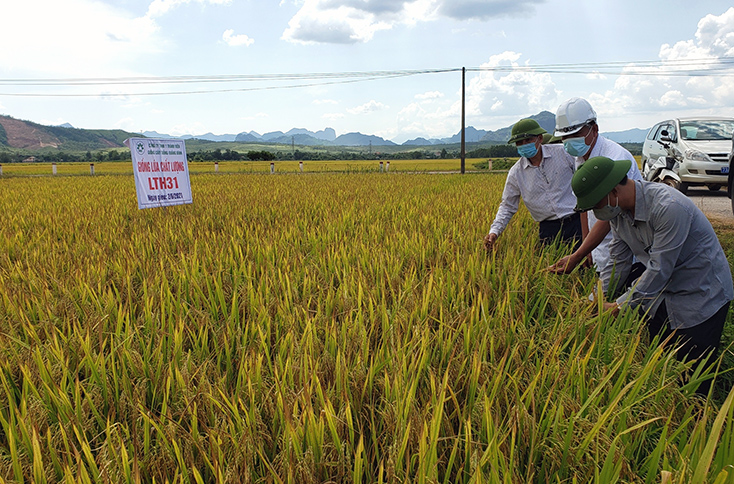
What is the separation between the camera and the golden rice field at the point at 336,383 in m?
0.99

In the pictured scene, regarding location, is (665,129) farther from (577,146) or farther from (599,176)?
(599,176)

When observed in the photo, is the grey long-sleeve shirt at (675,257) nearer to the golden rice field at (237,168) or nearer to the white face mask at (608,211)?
the white face mask at (608,211)

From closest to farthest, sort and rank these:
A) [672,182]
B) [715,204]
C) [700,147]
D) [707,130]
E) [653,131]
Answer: [715,204] < [700,147] < [672,182] < [707,130] < [653,131]

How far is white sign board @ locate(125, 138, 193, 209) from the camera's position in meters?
5.00

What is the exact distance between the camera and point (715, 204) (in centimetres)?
815

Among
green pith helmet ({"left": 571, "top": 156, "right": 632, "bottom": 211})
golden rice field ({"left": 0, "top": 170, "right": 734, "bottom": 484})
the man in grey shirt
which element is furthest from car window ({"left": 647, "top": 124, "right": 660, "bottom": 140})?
green pith helmet ({"left": 571, "top": 156, "right": 632, "bottom": 211})

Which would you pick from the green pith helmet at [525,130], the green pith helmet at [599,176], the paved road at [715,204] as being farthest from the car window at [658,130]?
the green pith helmet at [599,176]

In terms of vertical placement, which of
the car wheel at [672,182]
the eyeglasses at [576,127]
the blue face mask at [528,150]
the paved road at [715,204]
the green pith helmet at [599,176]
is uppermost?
the eyeglasses at [576,127]

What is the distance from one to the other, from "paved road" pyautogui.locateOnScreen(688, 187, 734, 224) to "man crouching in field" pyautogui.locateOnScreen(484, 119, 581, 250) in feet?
14.9

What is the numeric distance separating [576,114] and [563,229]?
113 cm

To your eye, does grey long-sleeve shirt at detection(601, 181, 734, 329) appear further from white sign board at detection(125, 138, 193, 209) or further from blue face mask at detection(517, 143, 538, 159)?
white sign board at detection(125, 138, 193, 209)

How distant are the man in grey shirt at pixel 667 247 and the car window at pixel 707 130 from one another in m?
8.96

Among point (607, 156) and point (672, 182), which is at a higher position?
point (607, 156)

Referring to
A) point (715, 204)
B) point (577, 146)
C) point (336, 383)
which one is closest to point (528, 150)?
point (577, 146)
